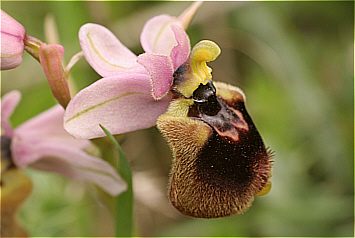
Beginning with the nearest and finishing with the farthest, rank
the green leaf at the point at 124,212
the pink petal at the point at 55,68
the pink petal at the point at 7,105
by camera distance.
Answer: the pink petal at the point at 55,68
the green leaf at the point at 124,212
the pink petal at the point at 7,105

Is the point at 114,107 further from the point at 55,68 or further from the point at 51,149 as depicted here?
the point at 51,149

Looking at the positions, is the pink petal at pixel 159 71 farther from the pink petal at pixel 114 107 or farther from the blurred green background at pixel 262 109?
the blurred green background at pixel 262 109

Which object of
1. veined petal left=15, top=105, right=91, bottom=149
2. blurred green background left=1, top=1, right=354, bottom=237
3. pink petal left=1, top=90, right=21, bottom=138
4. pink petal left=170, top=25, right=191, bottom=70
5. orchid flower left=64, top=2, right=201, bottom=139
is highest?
pink petal left=170, top=25, right=191, bottom=70

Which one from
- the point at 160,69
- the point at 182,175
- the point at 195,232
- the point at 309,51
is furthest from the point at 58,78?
the point at 309,51

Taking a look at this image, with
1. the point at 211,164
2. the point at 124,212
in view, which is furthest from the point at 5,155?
the point at 211,164

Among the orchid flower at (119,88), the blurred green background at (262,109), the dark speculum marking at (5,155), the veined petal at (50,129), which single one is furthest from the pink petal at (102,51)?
the blurred green background at (262,109)

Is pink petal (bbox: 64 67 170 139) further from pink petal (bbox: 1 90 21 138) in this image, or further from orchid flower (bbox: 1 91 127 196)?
pink petal (bbox: 1 90 21 138)

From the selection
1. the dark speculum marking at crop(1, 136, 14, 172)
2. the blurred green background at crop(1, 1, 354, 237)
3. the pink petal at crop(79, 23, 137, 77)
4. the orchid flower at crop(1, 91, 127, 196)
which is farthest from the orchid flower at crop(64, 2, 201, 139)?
the blurred green background at crop(1, 1, 354, 237)
